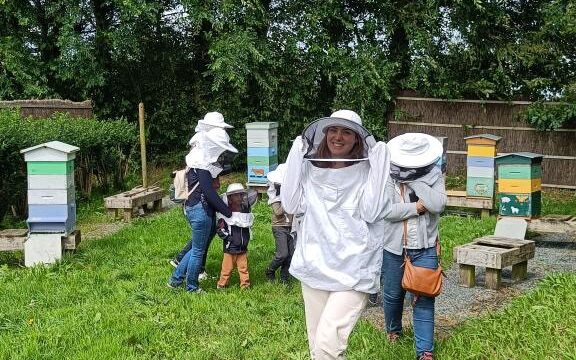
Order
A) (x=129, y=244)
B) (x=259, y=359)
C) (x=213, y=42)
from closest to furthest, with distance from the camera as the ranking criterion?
(x=259, y=359) → (x=129, y=244) → (x=213, y=42)

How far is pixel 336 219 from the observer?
4.14m

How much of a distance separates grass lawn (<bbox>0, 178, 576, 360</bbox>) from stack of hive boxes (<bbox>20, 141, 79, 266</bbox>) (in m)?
0.24

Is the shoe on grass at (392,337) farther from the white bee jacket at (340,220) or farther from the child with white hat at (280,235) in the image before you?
the child with white hat at (280,235)

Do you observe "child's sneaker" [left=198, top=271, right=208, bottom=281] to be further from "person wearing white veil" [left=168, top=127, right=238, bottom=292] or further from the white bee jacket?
the white bee jacket

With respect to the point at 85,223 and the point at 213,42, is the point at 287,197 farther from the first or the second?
the point at 213,42

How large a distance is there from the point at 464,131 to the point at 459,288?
8.64 meters

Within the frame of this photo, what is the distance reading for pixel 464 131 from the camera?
50.2 feet

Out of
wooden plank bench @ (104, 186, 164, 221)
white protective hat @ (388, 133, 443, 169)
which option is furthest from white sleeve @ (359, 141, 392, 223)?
wooden plank bench @ (104, 186, 164, 221)

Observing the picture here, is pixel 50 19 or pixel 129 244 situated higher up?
pixel 50 19

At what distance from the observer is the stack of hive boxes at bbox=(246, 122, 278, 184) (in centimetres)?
1249

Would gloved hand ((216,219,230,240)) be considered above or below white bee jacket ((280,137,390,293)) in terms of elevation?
below

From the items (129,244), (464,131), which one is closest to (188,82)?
(464,131)

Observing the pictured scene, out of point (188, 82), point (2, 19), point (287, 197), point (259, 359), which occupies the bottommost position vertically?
point (259, 359)

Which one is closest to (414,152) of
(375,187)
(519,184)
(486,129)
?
(375,187)
